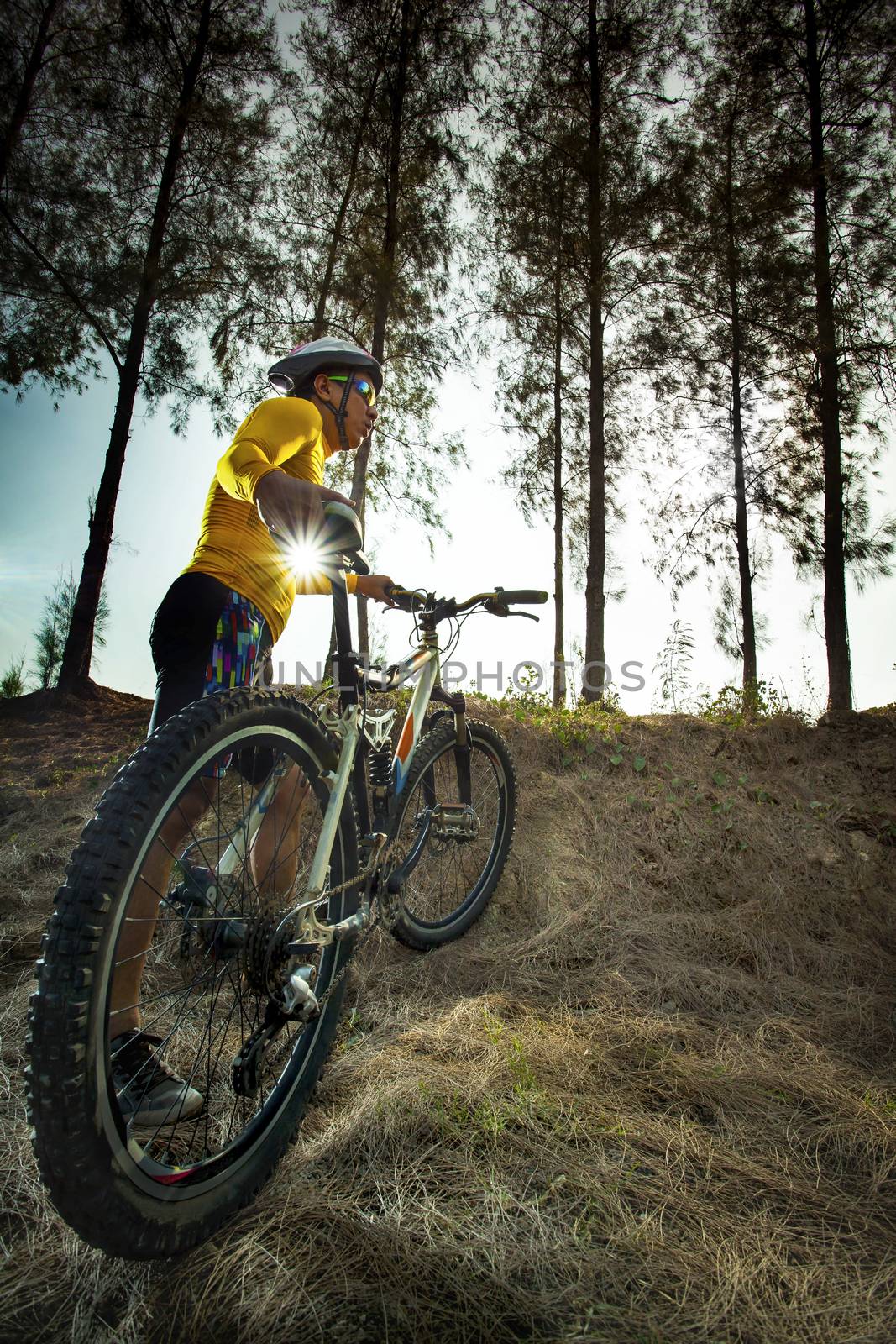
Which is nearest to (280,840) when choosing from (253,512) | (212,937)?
(212,937)

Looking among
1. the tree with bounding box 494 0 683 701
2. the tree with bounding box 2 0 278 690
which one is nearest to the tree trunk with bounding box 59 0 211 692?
the tree with bounding box 2 0 278 690

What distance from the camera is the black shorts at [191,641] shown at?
1.64 m

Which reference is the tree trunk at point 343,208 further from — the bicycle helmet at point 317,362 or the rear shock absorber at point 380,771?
the rear shock absorber at point 380,771

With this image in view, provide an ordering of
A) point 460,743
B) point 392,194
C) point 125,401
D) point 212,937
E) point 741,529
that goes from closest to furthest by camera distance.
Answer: point 212,937, point 460,743, point 125,401, point 392,194, point 741,529

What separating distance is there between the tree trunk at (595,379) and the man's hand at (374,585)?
19.6ft

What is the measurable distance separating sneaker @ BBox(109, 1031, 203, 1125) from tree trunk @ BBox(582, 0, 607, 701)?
702 centimetres

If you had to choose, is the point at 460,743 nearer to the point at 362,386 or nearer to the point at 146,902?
the point at 362,386

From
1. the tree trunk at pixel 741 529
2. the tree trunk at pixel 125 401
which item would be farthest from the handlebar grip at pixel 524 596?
the tree trunk at pixel 741 529

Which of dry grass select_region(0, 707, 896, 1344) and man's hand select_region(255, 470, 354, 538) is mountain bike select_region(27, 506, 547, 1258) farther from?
dry grass select_region(0, 707, 896, 1344)

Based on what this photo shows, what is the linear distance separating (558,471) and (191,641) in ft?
31.8

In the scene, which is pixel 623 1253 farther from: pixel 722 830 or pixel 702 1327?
pixel 722 830

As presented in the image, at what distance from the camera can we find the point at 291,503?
1.60 meters

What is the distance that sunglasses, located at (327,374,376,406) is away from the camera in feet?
6.64

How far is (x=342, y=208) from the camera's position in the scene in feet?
→ 26.3
